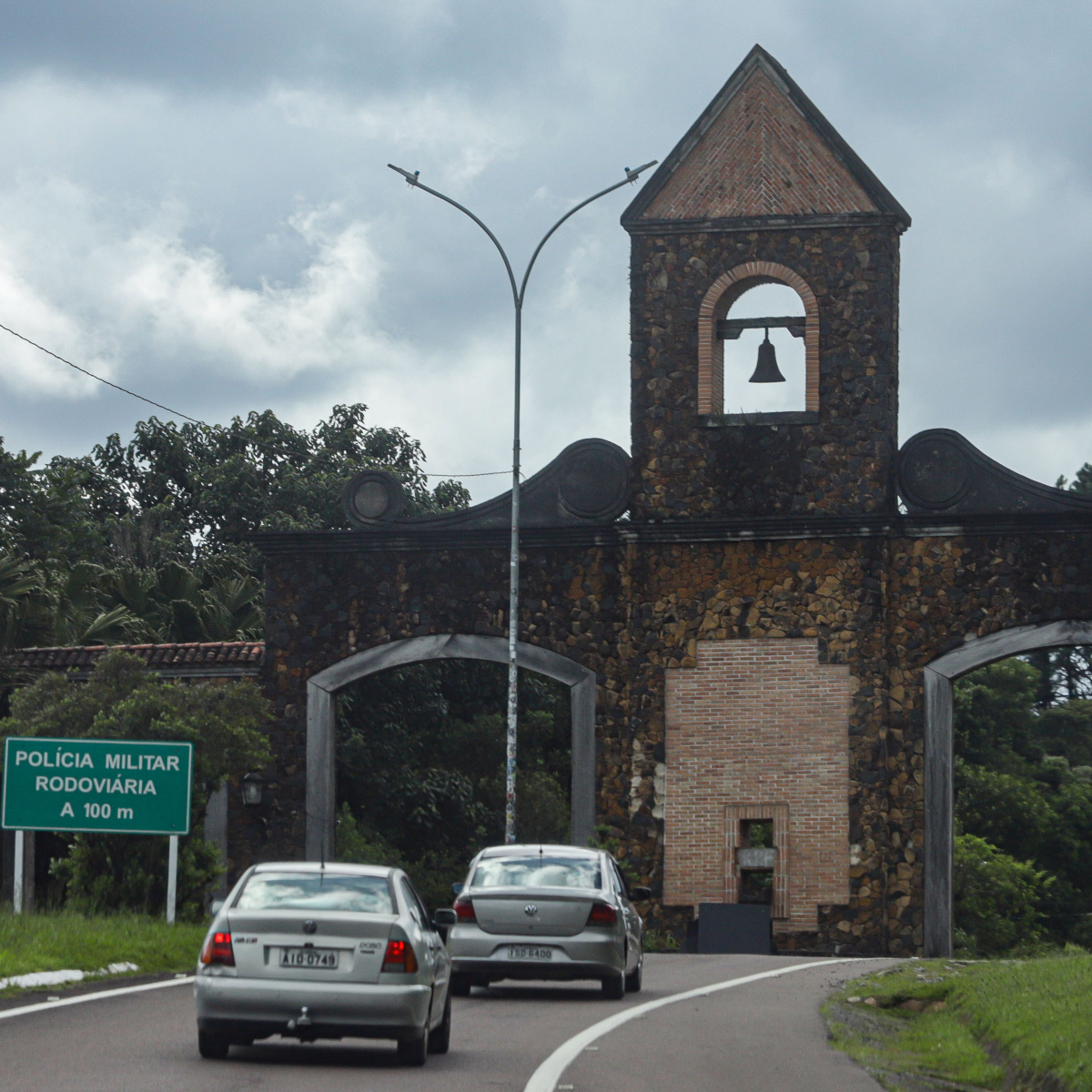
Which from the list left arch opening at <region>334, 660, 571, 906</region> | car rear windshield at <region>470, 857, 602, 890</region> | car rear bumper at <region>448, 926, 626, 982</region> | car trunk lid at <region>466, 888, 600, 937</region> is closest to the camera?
car rear bumper at <region>448, 926, 626, 982</region>

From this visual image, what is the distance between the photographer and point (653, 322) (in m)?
30.7

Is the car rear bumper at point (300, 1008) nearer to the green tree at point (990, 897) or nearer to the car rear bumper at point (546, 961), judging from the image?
the car rear bumper at point (546, 961)

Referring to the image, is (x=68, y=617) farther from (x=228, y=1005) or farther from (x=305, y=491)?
(x=228, y=1005)

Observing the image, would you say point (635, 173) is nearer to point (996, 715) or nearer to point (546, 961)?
point (546, 961)

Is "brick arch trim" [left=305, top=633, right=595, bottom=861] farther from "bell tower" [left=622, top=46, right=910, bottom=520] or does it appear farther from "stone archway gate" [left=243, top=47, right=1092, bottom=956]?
"bell tower" [left=622, top=46, right=910, bottom=520]

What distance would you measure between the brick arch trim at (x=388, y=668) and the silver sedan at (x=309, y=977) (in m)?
18.4

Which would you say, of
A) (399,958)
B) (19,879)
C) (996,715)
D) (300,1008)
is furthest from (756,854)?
(996,715)

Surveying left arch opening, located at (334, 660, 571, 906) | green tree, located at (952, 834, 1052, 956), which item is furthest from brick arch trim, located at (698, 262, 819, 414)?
green tree, located at (952, 834, 1052, 956)

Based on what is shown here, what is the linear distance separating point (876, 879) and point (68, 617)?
16224 millimetres

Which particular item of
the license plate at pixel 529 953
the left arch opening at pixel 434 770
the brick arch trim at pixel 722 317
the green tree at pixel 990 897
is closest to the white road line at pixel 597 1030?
the license plate at pixel 529 953

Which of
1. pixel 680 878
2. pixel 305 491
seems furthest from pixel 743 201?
pixel 305 491

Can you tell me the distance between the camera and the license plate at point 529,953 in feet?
56.4

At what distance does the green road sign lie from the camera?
2139 centimetres

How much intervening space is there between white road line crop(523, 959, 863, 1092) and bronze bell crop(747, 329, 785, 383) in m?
10.4
